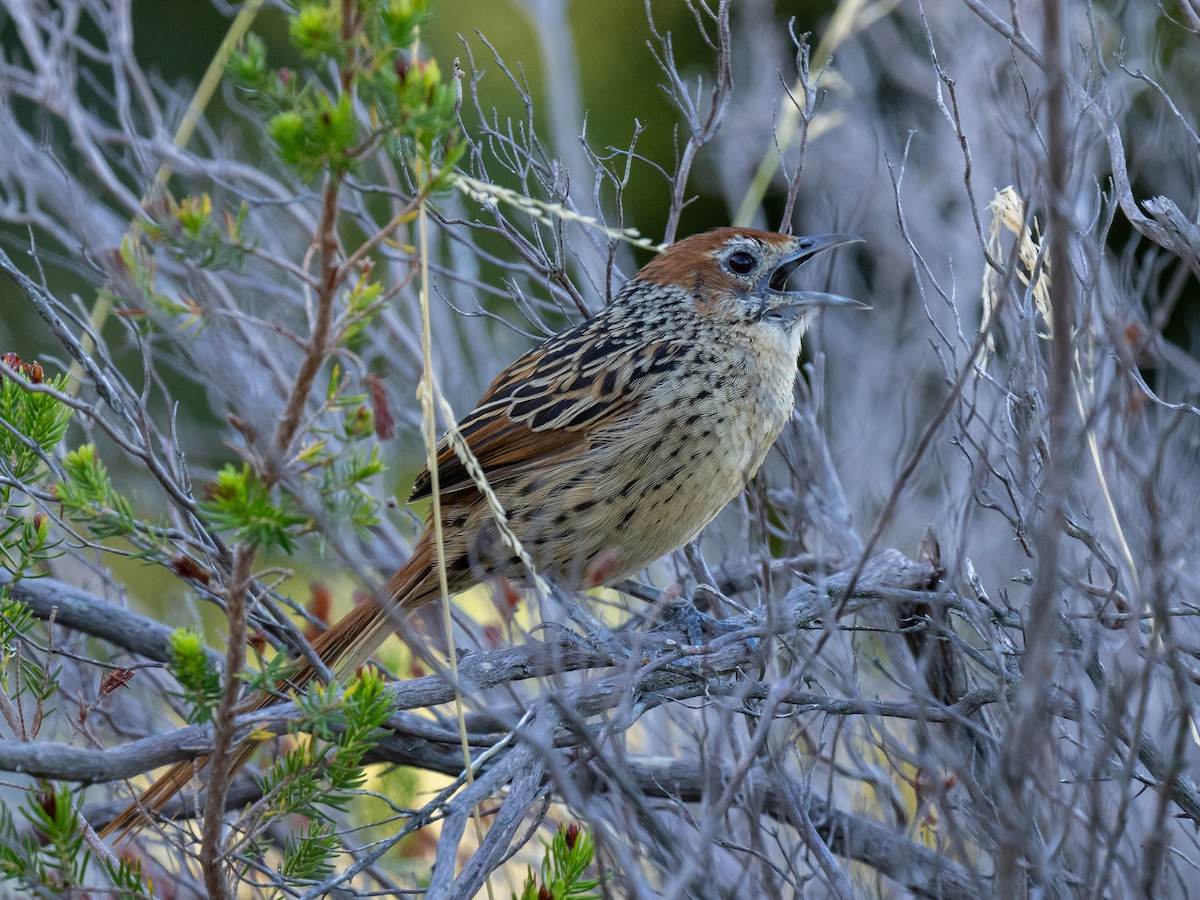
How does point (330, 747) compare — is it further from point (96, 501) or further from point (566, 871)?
point (96, 501)

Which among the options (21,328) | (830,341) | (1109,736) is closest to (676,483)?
(1109,736)

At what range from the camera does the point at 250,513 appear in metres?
1.77

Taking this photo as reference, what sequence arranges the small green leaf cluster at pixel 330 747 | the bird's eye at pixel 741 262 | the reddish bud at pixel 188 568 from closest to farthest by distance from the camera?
the small green leaf cluster at pixel 330 747
the reddish bud at pixel 188 568
the bird's eye at pixel 741 262

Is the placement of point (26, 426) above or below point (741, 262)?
below

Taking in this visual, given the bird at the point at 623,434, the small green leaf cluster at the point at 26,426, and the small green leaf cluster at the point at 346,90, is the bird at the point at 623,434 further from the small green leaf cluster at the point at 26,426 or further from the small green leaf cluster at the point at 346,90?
the small green leaf cluster at the point at 346,90

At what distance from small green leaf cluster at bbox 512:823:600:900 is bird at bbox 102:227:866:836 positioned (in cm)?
128

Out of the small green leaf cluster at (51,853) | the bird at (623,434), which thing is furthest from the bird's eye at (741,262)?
the small green leaf cluster at (51,853)

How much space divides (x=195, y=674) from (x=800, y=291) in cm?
248

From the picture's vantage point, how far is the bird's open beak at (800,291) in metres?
3.75

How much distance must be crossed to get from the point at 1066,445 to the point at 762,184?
10.4ft

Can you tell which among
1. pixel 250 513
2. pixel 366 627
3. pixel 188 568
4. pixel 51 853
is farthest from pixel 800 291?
pixel 51 853

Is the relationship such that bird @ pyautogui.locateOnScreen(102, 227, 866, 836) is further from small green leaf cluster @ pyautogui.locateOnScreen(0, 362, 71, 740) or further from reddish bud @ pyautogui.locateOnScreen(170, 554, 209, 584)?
reddish bud @ pyautogui.locateOnScreen(170, 554, 209, 584)

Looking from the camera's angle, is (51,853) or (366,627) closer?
(51,853)

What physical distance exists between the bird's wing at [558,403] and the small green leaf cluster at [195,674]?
1.59 meters
